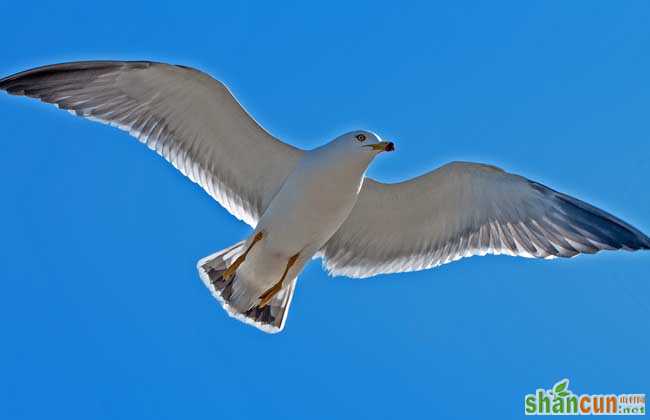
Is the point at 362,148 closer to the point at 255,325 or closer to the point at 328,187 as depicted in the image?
the point at 328,187

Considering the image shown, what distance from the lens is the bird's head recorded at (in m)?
12.5

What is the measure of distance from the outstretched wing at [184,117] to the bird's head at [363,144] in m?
0.75

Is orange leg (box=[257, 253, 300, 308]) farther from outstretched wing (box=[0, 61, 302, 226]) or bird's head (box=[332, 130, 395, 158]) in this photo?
bird's head (box=[332, 130, 395, 158])

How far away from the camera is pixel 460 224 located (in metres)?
13.7

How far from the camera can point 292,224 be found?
12.8m

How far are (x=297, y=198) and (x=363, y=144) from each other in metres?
0.80

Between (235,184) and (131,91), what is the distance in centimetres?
138

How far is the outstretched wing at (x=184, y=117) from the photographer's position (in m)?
13.0

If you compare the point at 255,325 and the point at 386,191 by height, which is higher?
the point at 386,191

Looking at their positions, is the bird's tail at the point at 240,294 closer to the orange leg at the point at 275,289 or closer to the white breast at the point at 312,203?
the orange leg at the point at 275,289

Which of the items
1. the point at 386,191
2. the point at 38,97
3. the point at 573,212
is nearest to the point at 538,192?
the point at 573,212

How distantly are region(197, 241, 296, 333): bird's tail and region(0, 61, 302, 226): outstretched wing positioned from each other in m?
0.48

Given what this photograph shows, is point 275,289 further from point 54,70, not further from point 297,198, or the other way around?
point 54,70

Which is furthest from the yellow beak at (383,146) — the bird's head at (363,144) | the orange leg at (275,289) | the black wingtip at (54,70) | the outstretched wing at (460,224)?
the black wingtip at (54,70)
